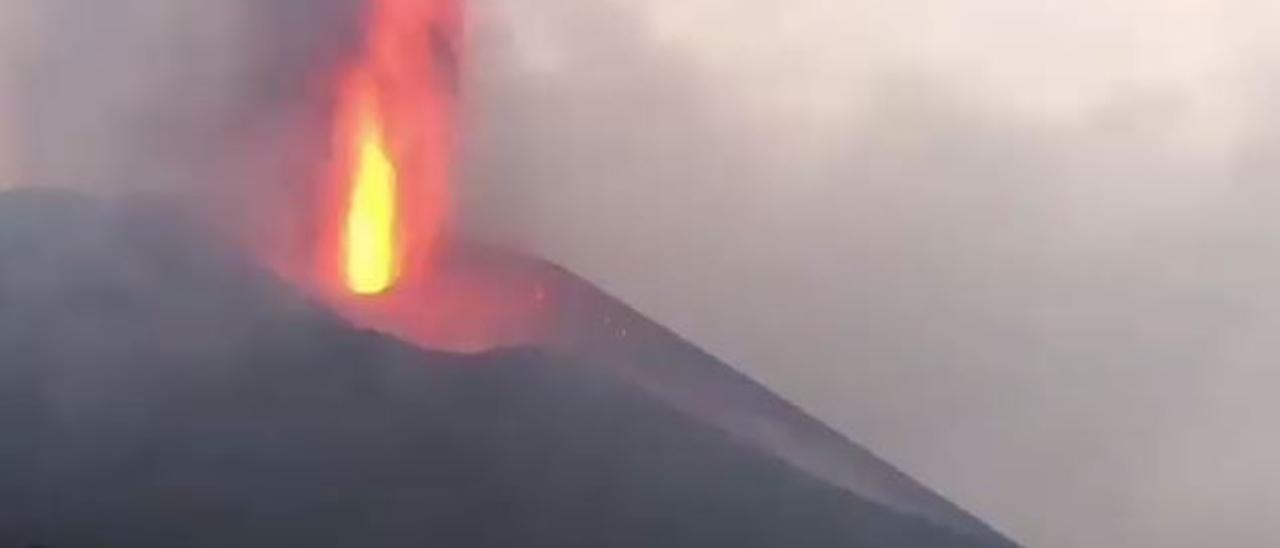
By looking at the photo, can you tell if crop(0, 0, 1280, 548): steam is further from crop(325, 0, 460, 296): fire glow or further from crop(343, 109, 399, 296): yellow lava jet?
crop(343, 109, 399, 296): yellow lava jet

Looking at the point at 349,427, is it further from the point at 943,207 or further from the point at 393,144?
the point at 943,207

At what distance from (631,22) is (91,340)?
2.71m

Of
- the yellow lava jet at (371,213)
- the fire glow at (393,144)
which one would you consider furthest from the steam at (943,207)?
the yellow lava jet at (371,213)

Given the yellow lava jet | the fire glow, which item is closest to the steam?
the fire glow

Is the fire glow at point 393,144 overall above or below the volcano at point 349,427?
above

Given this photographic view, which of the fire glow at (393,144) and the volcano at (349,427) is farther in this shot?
the fire glow at (393,144)

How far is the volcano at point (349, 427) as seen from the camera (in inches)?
378

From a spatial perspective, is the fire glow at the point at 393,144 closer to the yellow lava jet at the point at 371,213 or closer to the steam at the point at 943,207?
the yellow lava jet at the point at 371,213

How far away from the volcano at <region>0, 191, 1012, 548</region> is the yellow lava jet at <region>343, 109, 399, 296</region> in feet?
1.13

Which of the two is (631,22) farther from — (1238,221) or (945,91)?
(1238,221)

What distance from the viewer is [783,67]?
1018 cm

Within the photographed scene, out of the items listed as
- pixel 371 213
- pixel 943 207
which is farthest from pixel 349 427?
pixel 943 207

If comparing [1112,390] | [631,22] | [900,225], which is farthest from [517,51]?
[1112,390]

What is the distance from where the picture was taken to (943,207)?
33.9 ft
